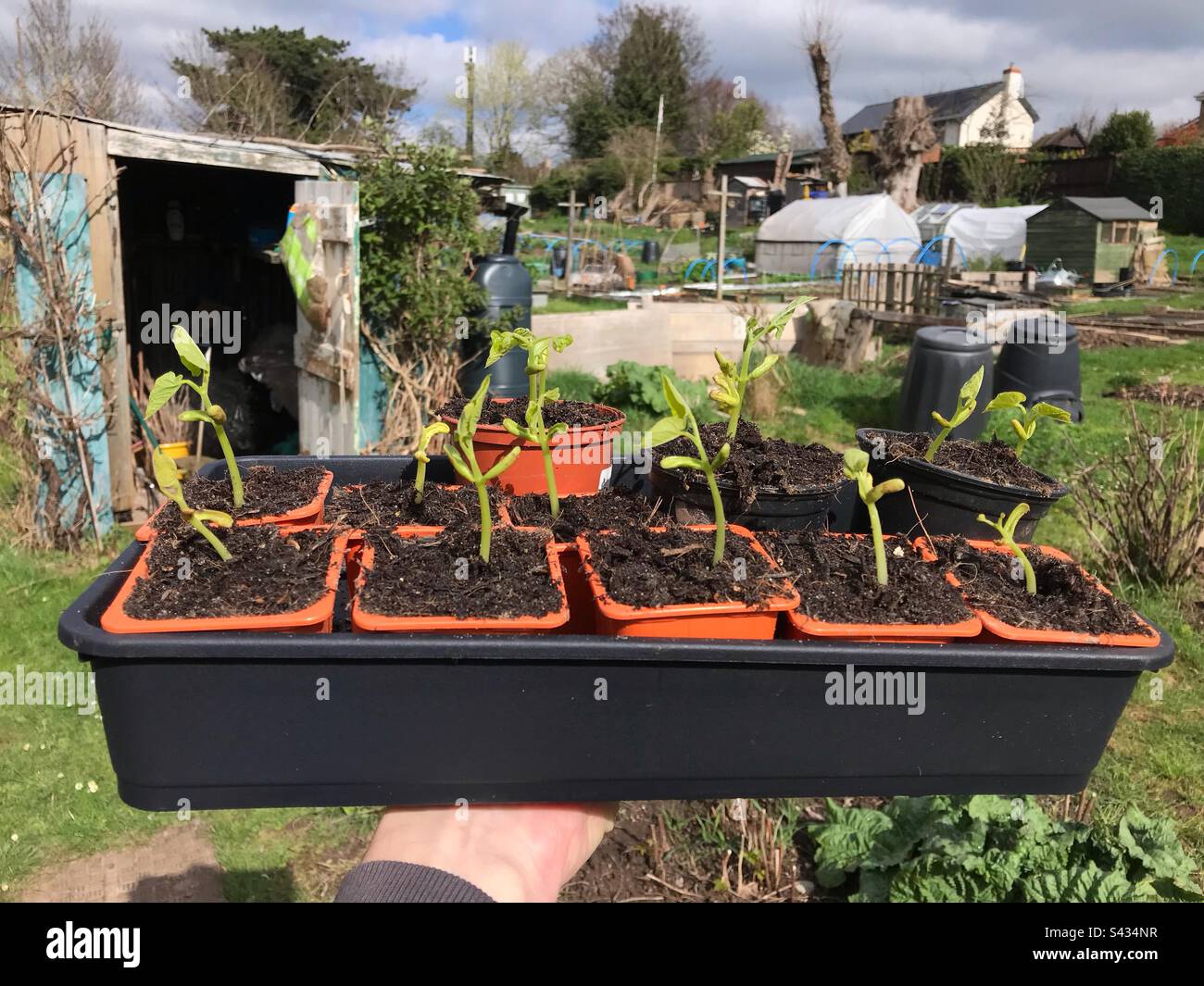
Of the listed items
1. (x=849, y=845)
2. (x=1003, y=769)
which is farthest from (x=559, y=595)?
(x=849, y=845)

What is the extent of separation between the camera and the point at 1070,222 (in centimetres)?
1922

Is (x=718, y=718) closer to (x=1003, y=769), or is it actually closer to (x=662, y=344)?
(x=1003, y=769)

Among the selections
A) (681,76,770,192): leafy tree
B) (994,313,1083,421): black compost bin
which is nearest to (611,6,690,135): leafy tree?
(681,76,770,192): leafy tree

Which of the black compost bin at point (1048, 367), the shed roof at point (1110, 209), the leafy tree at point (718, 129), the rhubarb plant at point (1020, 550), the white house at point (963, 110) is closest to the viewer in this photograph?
the rhubarb plant at point (1020, 550)

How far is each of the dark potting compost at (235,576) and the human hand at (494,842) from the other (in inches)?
13.9

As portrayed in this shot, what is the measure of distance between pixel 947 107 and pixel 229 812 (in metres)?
42.9

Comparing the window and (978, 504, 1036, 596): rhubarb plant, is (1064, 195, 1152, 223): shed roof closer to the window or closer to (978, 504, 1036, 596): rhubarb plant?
the window

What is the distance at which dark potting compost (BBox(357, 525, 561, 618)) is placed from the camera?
4.11 ft

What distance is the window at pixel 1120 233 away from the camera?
61.3ft

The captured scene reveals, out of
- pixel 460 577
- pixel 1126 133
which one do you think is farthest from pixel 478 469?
pixel 1126 133

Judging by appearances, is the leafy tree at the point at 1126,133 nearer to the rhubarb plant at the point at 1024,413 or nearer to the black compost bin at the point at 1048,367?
the black compost bin at the point at 1048,367

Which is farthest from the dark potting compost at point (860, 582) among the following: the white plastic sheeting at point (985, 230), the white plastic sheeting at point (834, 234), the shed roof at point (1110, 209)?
the white plastic sheeting at point (985, 230)

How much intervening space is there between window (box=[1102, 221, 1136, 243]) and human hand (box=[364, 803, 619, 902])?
20.9 meters

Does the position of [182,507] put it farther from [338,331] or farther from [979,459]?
[338,331]
